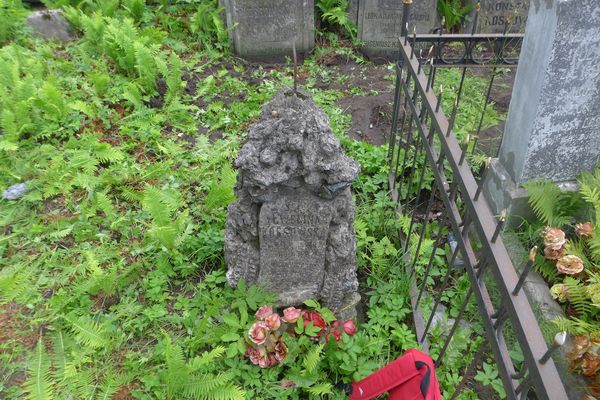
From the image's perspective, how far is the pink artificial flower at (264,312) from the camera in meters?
2.76

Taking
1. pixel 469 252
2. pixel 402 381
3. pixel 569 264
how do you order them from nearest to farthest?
pixel 469 252 < pixel 402 381 < pixel 569 264

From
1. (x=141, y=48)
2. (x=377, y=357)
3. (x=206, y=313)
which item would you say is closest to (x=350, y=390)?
(x=377, y=357)

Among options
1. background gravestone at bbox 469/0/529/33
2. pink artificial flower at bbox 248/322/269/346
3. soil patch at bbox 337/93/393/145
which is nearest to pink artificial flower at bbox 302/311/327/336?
pink artificial flower at bbox 248/322/269/346

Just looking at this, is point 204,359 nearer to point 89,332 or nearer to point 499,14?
point 89,332

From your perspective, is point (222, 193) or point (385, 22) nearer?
point (222, 193)

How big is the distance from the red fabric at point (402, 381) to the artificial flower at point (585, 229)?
61.3 inches

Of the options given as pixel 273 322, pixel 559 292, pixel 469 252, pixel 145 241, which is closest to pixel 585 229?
pixel 559 292

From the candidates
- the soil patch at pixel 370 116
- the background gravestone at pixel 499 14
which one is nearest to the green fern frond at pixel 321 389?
the soil patch at pixel 370 116

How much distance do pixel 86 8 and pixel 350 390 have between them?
6.69m

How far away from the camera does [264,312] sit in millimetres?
2773

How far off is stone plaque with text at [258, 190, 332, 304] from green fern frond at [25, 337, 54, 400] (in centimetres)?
132

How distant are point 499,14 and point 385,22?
5.44ft

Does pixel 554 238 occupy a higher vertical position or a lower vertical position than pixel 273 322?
higher

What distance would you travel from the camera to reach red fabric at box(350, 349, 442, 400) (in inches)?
85.8
